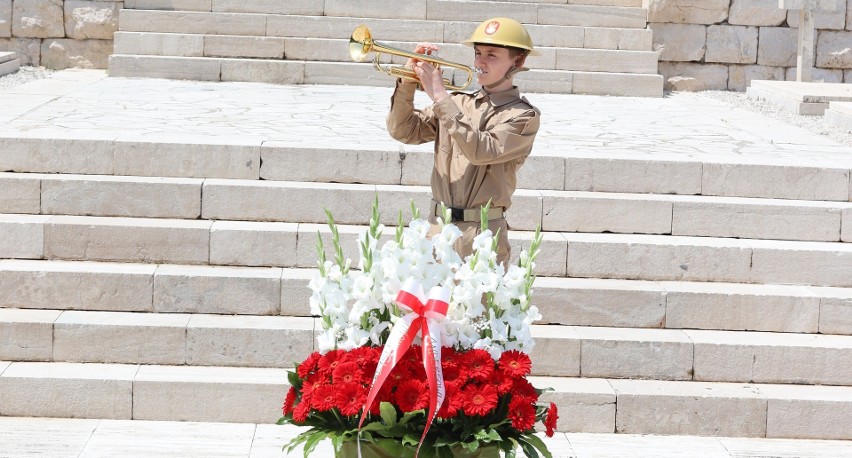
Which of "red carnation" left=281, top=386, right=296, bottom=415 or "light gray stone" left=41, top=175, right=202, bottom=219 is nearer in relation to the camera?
"red carnation" left=281, top=386, right=296, bottom=415

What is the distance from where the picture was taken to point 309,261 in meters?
6.80

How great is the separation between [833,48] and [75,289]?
1054cm

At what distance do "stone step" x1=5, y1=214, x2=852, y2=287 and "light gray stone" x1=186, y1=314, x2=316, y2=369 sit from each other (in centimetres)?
65

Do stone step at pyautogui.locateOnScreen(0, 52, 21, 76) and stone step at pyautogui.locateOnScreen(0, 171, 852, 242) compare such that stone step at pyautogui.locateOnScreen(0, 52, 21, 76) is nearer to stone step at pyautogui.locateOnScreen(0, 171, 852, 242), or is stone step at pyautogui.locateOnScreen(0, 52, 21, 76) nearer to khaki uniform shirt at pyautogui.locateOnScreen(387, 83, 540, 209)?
stone step at pyautogui.locateOnScreen(0, 171, 852, 242)

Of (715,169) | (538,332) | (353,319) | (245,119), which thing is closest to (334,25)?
(245,119)

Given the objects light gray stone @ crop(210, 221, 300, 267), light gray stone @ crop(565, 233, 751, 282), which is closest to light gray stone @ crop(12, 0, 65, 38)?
light gray stone @ crop(210, 221, 300, 267)

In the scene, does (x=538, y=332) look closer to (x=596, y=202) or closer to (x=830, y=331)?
(x=596, y=202)

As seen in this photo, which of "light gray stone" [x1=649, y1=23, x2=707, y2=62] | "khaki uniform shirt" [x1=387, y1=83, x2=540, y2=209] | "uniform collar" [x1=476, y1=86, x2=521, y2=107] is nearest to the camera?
"khaki uniform shirt" [x1=387, y1=83, x2=540, y2=209]

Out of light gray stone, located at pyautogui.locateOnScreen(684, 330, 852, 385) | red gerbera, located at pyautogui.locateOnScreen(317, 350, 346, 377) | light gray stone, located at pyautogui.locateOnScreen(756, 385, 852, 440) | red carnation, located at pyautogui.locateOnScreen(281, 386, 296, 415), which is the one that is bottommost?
light gray stone, located at pyautogui.locateOnScreen(756, 385, 852, 440)

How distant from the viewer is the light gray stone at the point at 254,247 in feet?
22.2

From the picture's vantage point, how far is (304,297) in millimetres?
6469

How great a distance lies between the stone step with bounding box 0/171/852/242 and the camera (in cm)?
702

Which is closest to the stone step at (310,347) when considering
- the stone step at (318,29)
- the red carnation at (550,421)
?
the red carnation at (550,421)

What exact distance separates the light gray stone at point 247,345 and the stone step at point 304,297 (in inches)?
10.4
